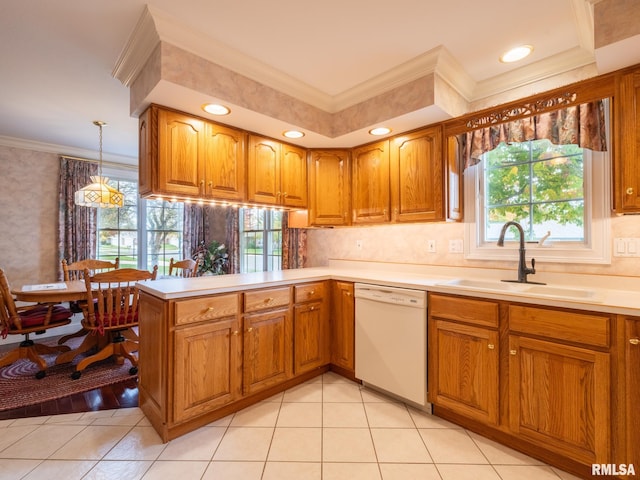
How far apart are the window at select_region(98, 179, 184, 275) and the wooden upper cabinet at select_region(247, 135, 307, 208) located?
2766 mm

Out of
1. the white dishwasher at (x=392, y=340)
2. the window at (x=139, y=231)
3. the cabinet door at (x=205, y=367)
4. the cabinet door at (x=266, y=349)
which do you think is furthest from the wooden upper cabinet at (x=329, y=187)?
the window at (x=139, y=231)

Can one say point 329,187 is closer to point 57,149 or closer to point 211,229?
point 211,229

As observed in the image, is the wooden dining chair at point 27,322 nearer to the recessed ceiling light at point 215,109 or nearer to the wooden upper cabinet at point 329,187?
the recessed ceiling light at point 215,109

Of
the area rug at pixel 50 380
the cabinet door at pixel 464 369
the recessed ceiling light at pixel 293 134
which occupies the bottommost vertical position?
the area rug at pixel 50 380

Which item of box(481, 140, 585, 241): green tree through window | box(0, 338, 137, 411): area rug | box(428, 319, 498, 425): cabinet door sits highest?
box(481, 140, 585, 241): green tree through window

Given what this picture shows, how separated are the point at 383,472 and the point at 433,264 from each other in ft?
5.46

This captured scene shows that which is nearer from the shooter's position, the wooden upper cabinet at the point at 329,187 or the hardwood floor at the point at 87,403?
the hardwood floor at the point at 87,403

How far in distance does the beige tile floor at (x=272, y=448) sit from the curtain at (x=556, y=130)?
6.50 ft

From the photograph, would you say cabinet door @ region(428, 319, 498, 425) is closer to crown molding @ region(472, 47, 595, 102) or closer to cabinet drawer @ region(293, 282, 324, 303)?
cabinet drawer @ region(293, 282, 324, 303)

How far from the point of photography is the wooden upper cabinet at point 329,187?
312cm

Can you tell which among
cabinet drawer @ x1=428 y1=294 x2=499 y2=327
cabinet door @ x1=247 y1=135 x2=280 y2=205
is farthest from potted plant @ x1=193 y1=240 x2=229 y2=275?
cabinet drawer @ x1=428 y1=294 x2=499 y2=327

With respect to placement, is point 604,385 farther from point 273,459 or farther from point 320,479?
point 273,459
